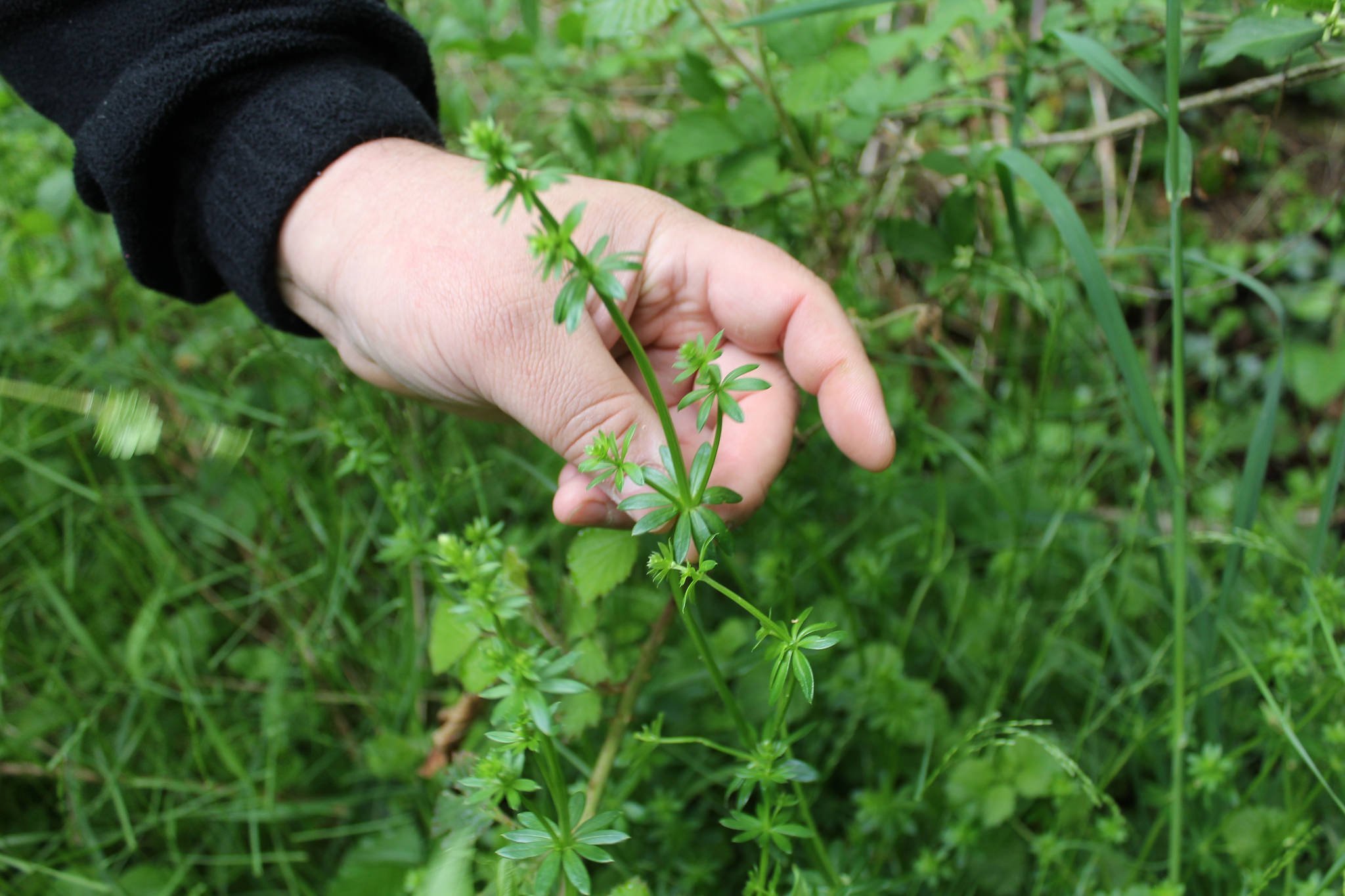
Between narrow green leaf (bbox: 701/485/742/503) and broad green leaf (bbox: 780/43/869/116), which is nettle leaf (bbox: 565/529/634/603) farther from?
broad green leaf (bbox: 780/43/869/116)

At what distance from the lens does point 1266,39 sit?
1.31 meters

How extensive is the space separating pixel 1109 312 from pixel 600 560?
2.63 ft

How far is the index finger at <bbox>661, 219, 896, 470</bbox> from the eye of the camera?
4.12ft

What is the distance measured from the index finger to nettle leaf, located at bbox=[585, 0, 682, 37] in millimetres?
417

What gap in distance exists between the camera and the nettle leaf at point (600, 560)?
1245 millimetres

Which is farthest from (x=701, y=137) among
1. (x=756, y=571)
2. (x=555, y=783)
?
(x=555, y=783)

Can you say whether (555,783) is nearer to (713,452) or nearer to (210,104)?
(713,452)

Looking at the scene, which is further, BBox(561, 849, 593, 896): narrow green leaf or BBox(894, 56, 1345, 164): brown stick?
BBox(894, 56, 1345, 164): brown stick

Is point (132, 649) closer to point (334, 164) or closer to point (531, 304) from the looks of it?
point (334, 164)

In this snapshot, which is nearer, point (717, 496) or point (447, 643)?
point (717, 496)

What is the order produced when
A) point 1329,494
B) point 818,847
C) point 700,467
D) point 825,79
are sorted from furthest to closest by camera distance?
point 825,79, point 1329,494, point 818,847, point 700,467

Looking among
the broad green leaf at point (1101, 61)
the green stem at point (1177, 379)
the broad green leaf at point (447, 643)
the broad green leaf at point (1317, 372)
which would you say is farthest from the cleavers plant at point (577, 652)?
the broad green leaf at point (1317, 372)

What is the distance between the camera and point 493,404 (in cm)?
139

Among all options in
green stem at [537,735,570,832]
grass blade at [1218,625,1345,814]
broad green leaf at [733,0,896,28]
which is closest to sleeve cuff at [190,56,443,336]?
broad green leaf at [733,0,896,28]
